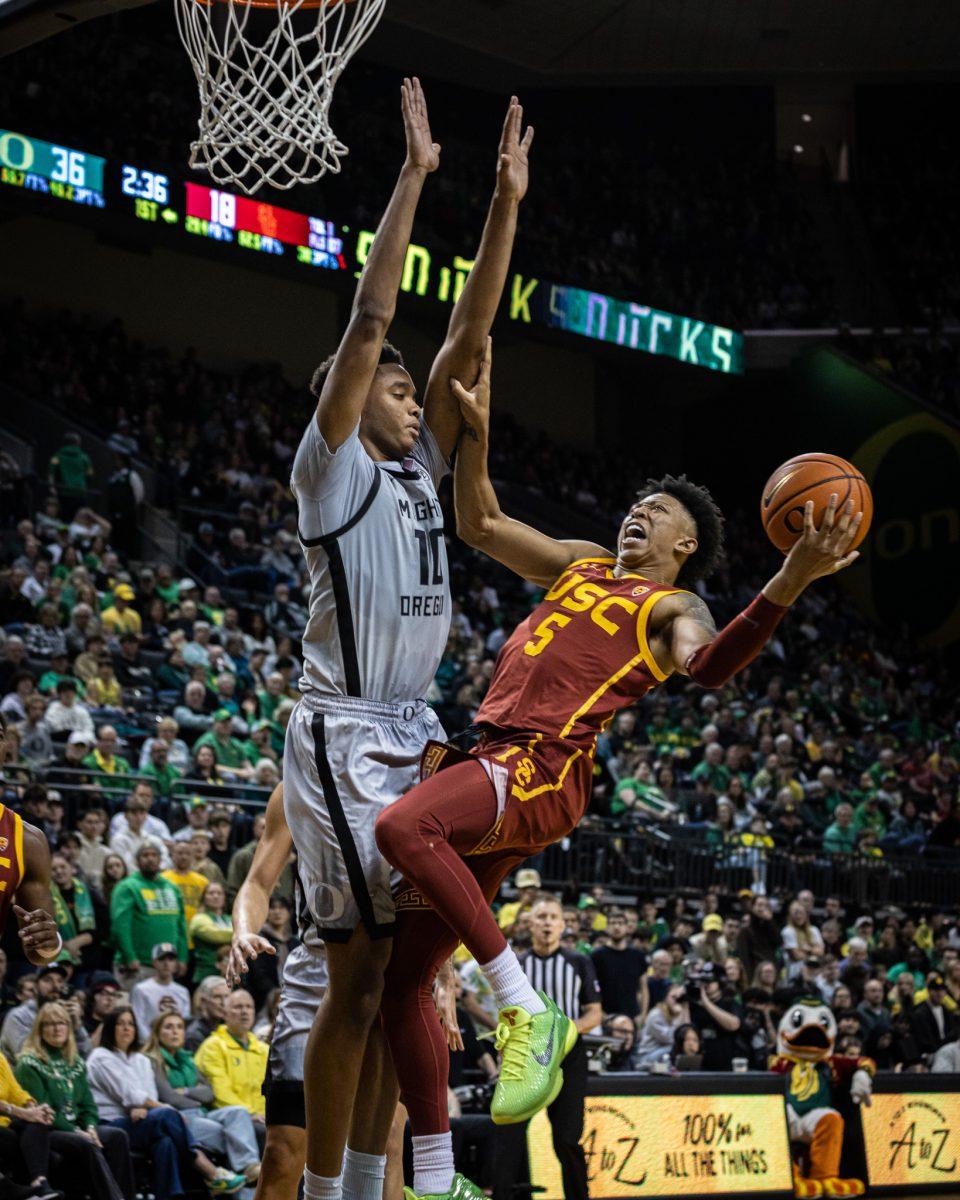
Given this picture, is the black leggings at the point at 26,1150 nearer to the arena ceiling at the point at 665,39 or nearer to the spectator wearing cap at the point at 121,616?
the spectator wearing cap at the point at 121,616

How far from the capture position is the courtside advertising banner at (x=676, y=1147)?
9789 millimetres

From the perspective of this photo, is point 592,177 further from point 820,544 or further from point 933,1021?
point 820,544

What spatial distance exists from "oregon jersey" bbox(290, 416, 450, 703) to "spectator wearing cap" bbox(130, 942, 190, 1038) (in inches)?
220

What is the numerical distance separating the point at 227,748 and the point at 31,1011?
Answer: 469cm

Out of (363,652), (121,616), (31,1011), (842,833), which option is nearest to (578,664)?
(363,652)

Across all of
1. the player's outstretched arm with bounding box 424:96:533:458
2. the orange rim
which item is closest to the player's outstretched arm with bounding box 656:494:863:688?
the player's outstretched arm with bounding box 424:96:533:458

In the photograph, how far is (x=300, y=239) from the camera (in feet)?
70.6

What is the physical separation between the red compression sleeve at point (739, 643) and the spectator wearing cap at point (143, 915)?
6.80 m

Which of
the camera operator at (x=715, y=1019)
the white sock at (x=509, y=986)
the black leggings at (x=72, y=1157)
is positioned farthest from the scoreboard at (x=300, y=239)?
the white sock at (x=509, y=986)

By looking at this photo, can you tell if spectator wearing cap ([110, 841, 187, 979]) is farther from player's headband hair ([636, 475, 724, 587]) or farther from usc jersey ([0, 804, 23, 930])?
player's headband hair ([636, 475, 724, 587])

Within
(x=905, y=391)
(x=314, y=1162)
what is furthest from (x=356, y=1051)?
(x=905, y=391)

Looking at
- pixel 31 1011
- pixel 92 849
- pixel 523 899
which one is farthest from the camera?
pixel 523 899

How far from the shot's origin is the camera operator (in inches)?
464

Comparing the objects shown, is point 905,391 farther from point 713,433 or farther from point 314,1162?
point 314,1162
